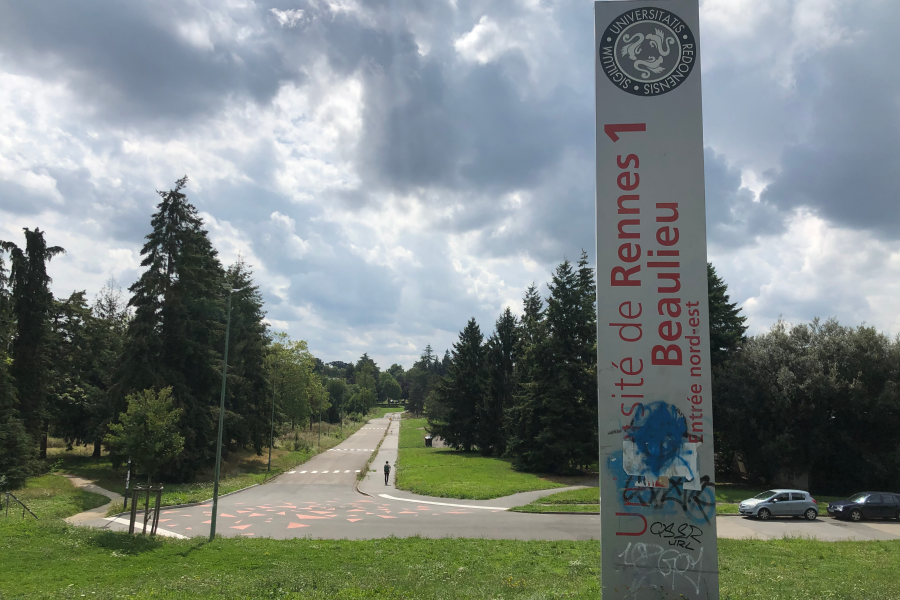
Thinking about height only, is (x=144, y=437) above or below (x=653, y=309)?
below

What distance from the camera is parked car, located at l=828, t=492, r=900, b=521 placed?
23.9 meters

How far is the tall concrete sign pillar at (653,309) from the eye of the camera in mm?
7840

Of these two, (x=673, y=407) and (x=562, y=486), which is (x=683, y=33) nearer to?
(x=673, y=407)

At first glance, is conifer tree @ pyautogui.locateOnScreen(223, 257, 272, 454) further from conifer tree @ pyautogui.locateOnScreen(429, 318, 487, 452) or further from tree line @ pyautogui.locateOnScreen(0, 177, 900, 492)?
conifer tree @ pyautogui.locateOnScreen(429, 318, 487, 452)

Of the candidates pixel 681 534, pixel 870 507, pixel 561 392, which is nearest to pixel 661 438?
pixel 681 534

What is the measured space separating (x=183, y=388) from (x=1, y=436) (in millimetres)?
9849

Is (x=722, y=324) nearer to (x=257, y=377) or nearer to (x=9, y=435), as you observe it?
(x=257, y=377)

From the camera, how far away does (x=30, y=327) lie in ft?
115

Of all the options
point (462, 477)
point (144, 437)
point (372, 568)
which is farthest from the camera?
point (462, 477)

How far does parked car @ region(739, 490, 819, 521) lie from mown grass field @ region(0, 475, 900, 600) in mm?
6052

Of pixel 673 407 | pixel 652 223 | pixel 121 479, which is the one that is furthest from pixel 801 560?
pixel 121 479

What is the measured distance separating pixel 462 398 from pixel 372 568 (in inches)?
1905

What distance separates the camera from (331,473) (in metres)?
44.2

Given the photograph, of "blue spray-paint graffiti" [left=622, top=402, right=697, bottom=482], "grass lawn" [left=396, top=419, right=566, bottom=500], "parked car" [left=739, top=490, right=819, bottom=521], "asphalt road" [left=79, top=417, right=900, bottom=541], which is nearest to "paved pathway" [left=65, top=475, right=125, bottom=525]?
"asphalt road" [left=79, top=417, right=900, bottom=541]
